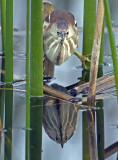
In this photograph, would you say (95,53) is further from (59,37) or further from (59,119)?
(59,37)

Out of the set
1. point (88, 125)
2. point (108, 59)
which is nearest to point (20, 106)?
point (88, 125)

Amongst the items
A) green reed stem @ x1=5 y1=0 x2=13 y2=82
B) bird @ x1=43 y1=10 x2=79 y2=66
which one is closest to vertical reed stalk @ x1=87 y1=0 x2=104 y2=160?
green reed stem @ x1=5 y1=0 x2=13 y2=82

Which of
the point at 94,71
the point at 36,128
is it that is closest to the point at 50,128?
the point at 36,128

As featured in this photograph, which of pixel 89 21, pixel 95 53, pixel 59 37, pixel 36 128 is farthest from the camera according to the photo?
pixel 89 21

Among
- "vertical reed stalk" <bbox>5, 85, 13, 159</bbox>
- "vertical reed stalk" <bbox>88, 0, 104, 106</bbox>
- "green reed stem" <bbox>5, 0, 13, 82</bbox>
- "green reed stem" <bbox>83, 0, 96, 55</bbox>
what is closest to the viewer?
"vertical reed stalk" <bbox>5, 85, 13, 159</bbox>

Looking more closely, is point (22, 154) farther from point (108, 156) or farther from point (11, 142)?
point (108, 156)

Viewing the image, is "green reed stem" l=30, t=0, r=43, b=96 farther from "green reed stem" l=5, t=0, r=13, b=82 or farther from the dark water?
"green reed stem" l=5, t=0, r=13, b=82
